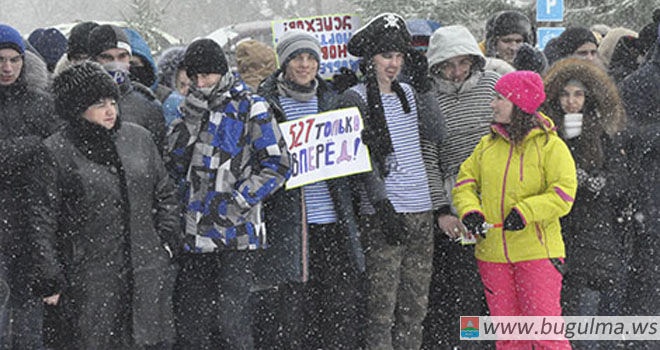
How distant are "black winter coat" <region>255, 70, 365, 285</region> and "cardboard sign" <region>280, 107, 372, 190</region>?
0.34 ft

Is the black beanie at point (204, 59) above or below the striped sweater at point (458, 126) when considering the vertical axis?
above

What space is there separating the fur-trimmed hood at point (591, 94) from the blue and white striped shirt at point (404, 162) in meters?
0.88

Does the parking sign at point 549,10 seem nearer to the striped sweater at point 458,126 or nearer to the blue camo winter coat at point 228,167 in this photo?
the striped sweater at point 458,126

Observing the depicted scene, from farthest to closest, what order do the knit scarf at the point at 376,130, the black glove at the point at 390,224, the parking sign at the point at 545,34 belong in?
the parking sign at the point at 545,34, the knit scarf at the point at 376,130, the black glove at the point at 390,224

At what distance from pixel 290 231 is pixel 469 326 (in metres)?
1.45

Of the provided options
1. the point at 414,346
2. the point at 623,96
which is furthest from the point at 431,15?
the point at 414,346

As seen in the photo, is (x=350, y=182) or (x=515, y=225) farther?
(x=350, y=182)

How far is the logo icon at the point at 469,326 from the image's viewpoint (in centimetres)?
468

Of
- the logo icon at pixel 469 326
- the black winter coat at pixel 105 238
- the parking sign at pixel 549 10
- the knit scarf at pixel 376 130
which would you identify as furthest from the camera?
the parking sign at pixel 549 10

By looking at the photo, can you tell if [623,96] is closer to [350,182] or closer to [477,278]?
[477,278]

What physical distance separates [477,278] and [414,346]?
662mm

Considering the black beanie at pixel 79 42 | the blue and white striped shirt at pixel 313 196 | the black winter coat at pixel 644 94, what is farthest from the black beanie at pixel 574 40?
the black beanie at pixel 79 42

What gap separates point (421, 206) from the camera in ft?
14.5

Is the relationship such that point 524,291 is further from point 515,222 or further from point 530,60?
point 530,60
